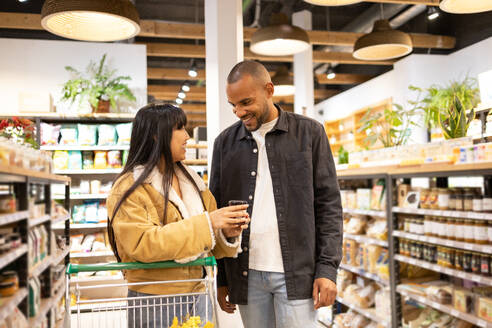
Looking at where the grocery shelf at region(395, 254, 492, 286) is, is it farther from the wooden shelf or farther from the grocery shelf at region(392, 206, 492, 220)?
the wooden shelf

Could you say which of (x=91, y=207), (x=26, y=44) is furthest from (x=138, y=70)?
(x=91, y=207)

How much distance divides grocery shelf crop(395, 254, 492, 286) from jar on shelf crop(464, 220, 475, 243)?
0.75 feet

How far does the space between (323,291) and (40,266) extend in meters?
1.42

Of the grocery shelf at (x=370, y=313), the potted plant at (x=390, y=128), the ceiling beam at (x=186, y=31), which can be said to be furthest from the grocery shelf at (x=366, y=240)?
the ceiling beam at (x=186, y=31)

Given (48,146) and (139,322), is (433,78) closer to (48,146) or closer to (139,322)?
(48,146)

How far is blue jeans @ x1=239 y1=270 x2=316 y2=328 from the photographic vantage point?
1.99 m

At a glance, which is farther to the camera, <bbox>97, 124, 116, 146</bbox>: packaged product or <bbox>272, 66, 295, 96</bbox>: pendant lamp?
<bbox>272, 66, 295, 96</bbox>: pendant lamp

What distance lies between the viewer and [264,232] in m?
2.04

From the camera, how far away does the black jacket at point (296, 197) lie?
202cm

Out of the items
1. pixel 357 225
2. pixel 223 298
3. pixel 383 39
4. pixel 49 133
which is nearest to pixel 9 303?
pixel 223 298

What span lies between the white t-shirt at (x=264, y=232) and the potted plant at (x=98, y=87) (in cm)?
440

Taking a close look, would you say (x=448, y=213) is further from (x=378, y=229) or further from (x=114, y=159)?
(x=114, y=159)

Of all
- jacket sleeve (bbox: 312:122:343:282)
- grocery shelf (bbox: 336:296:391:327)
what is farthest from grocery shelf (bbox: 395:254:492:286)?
jacket sleeve (bbox: 312:122:343:282)

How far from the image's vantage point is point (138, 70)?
6793mm
